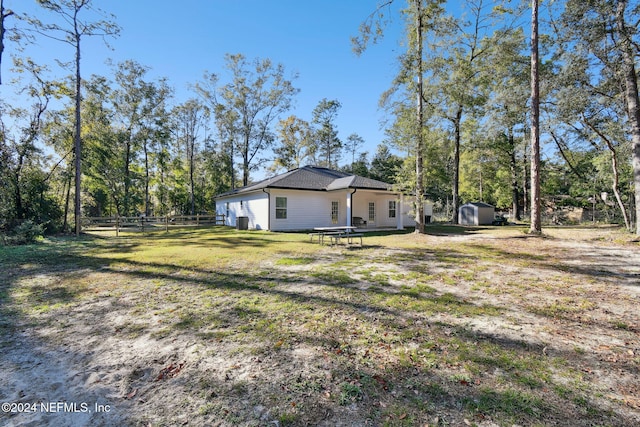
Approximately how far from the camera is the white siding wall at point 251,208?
1698cm

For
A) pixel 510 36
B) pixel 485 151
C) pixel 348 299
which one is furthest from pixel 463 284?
pixel 485 151

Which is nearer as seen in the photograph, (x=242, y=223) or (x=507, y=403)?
(x=507, y=403)

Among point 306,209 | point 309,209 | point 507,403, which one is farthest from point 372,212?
point 507,403

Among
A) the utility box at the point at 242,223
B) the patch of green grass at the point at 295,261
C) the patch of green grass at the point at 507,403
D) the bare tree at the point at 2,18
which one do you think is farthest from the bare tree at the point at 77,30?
the patch of green grass at the point at 507,403

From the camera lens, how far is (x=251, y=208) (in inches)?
728

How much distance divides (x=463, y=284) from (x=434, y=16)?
12.9 m

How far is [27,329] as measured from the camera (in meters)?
3.67

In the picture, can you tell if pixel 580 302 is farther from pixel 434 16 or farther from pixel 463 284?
pixel 434 16

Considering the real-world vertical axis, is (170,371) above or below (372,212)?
below

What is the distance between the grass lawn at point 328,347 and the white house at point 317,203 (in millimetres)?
10245

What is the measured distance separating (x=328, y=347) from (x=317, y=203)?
14815mm

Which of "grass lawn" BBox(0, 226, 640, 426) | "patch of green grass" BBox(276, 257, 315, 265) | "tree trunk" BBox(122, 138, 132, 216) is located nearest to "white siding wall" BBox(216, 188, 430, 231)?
"patch of green grass" BBox(276, 257, 315, 265)

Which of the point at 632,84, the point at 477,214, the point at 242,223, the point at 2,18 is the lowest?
the point at 242,223

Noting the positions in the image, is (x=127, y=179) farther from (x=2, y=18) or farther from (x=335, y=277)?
(x=335, y=277)
